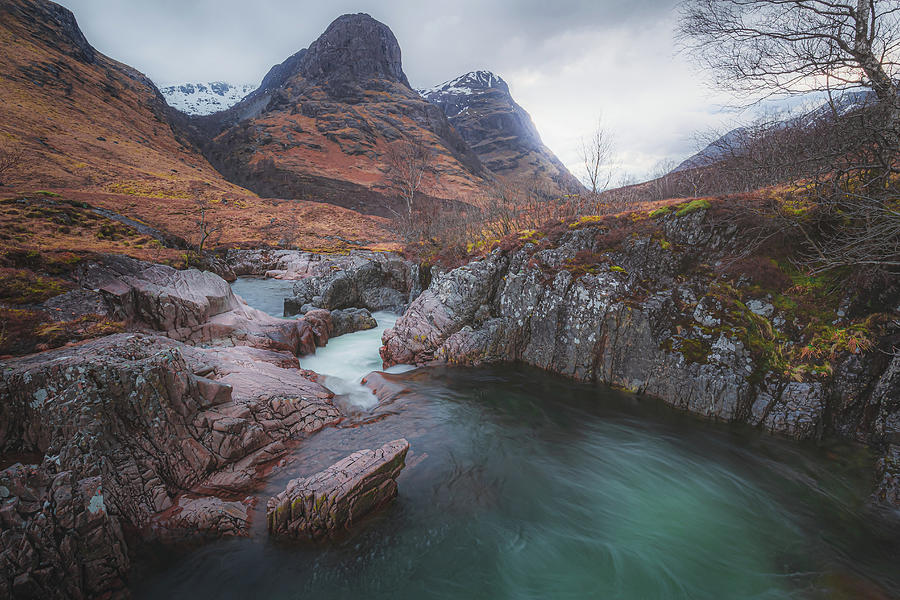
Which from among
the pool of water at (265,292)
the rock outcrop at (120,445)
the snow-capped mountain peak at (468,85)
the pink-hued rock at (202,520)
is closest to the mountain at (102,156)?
the pool of water at (265,292)

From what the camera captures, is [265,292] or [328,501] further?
[265,292]

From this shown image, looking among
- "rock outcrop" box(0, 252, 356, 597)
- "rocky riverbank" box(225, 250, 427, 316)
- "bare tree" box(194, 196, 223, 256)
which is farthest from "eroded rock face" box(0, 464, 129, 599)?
"bare tree" box(194, 196, 223, 256)

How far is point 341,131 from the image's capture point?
84.5 m

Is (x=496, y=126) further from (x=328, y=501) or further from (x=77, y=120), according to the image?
(x=328, y=501)

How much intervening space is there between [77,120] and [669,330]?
9161cm

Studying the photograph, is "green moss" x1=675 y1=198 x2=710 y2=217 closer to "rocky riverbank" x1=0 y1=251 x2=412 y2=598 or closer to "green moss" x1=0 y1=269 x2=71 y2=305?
"rocky riverbank" x1=0 y1=251 x2=412 y2=598

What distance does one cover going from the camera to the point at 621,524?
509 centimetres

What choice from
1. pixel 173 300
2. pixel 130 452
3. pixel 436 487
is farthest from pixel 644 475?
pixel 173 300

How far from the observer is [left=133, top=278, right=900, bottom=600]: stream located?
3.92 meters

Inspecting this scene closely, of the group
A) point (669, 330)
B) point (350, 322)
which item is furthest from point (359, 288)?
point (669, 330)

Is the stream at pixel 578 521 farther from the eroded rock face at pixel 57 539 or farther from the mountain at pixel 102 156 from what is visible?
the mountain at pixel 102 156

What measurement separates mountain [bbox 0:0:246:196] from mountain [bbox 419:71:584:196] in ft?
304

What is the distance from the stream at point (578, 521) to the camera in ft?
12.9

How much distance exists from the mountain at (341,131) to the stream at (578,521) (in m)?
61.7
